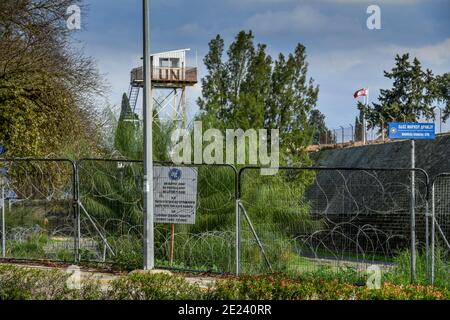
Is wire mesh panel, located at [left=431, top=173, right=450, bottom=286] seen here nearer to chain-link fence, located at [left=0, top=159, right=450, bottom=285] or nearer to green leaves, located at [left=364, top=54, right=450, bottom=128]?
chain-link fence, located at [left=0, top=159, right=450, bottom=285]

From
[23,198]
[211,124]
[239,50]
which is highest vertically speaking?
[239,50]

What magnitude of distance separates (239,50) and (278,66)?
1923mm

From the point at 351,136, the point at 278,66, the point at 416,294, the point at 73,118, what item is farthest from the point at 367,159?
the point at 416,294

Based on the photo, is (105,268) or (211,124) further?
(211,124)

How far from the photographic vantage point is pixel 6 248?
16.9 meters

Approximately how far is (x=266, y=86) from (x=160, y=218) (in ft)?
61.6

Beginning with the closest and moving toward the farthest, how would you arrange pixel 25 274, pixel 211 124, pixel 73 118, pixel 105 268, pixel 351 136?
pixel 25 274 → pixel 105 268 → pixel 211 124 → pixel 73 118 → pixel 351 136

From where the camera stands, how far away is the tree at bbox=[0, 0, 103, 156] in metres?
23.5

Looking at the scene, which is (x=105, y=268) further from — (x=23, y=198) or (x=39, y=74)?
(x=39, y=74)

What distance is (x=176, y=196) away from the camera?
14.3m

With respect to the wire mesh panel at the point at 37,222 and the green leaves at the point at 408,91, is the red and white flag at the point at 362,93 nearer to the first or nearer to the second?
the green leaves at the point at 408,91

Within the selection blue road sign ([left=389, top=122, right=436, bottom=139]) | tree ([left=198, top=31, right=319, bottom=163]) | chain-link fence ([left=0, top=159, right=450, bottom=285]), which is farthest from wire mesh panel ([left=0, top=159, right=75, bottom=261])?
tree ([left=198, top=31, right=319, bottom=163])

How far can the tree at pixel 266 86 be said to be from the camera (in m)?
31.4

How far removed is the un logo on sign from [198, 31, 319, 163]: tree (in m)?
16.4
